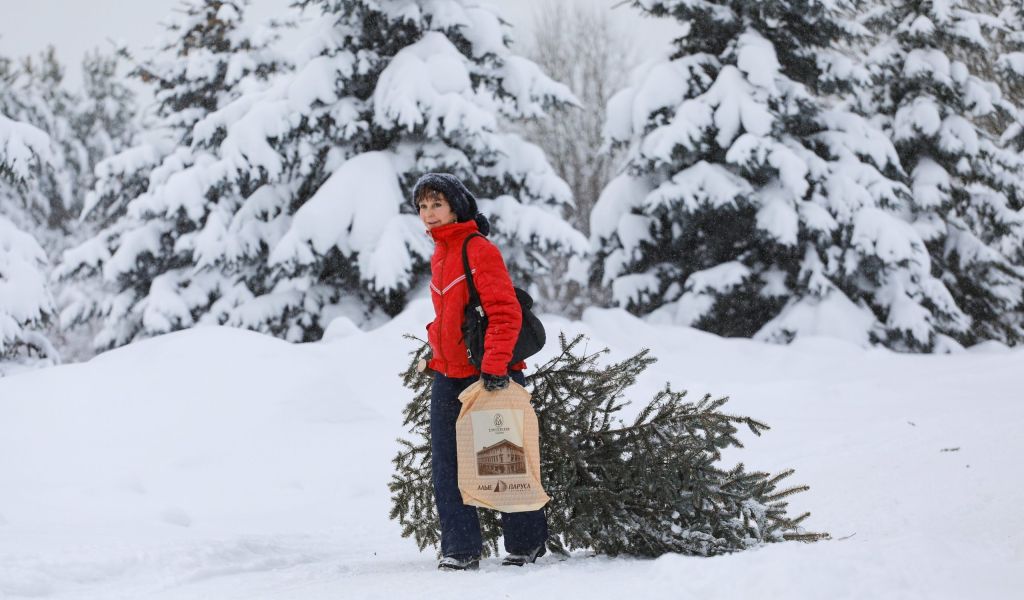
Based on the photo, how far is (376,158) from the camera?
488 inches

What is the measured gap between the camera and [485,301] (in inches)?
152

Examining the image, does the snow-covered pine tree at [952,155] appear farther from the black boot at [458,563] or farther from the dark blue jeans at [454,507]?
the black boot at [458,563]

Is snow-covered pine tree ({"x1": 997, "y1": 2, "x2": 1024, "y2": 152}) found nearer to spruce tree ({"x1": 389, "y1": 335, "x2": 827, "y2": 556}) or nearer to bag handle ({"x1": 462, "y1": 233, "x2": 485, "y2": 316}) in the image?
spruce tree ({"x1": 389, "y1": 335, "x2": 827, "y2": 556})

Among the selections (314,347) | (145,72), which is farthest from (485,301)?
(145,72)

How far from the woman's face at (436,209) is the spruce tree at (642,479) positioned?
2.72 feet

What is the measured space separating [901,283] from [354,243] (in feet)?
28.4

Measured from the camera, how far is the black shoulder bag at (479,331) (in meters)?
3.86

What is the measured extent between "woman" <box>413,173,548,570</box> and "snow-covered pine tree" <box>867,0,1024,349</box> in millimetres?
14208

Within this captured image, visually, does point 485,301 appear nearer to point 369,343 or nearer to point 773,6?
point 369,343

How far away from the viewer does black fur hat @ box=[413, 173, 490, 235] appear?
4.04 m

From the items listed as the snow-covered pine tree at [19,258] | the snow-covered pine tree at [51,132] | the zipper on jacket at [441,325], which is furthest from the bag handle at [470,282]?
the snow-covered pine tree at [51,132]

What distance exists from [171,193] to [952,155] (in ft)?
44.6

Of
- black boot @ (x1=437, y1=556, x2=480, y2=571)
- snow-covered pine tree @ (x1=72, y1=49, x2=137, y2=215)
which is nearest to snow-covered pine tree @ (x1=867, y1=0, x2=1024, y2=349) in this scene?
black boot @ (x1=437, y1=556, x2=480, y2=571)

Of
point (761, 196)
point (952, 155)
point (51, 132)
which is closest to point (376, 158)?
point (761, 196)
